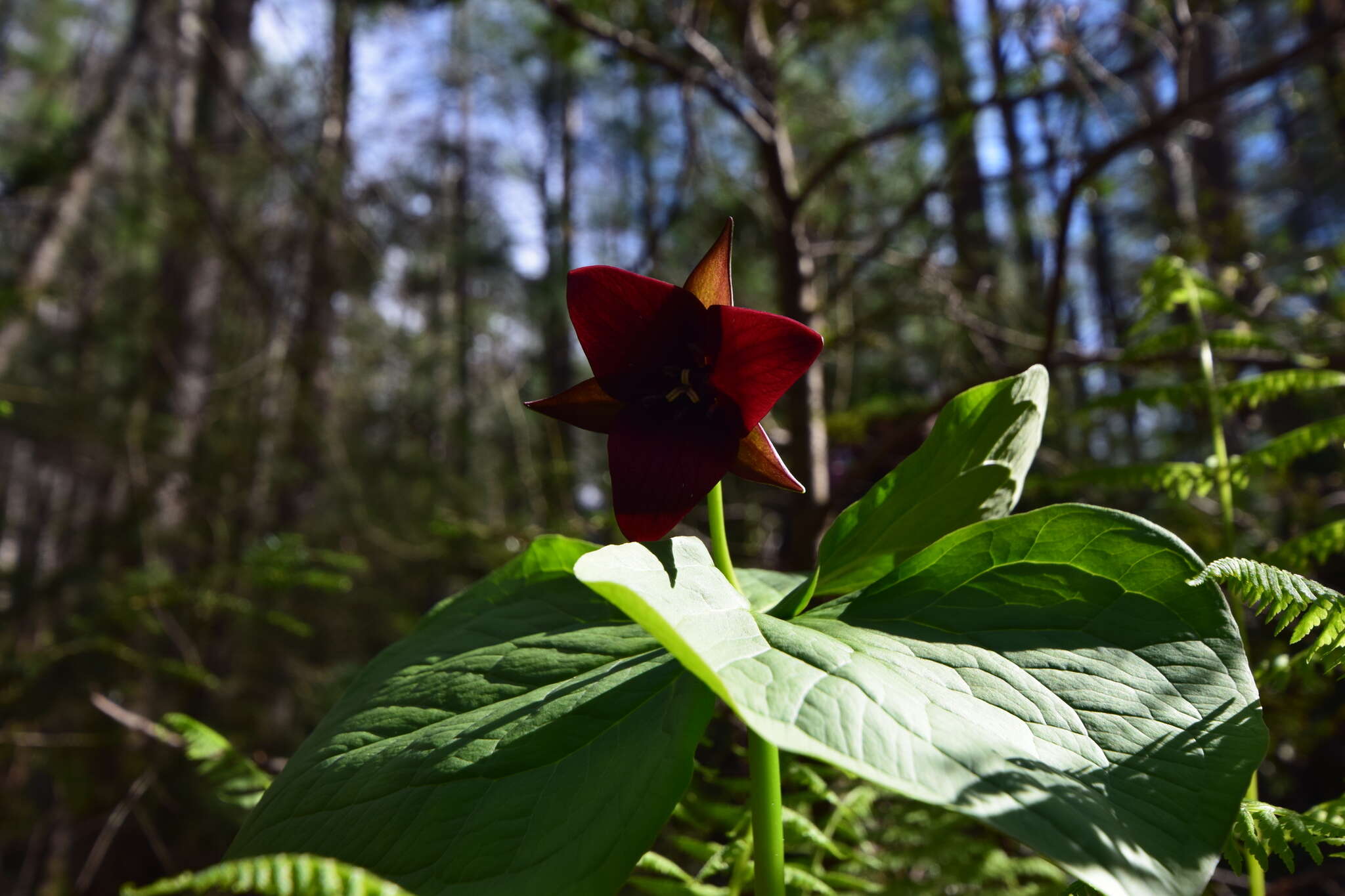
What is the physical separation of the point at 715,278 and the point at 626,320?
12 cm

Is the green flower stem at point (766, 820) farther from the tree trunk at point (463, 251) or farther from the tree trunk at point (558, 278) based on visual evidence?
the tree trunk at point (463, 251)

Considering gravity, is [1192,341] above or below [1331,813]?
above

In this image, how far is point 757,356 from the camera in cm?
86

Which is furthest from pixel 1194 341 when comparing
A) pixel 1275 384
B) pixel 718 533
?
pixel 718 533

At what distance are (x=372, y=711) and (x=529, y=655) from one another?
0.20m

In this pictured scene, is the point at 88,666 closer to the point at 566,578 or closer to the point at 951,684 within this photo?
the point at 566,578

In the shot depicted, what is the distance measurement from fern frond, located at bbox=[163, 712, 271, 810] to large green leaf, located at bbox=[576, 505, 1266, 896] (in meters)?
1.02

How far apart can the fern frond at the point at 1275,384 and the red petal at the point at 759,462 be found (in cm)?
97

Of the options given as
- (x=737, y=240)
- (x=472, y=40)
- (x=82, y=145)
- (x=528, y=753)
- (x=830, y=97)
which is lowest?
(x=528, y=753)

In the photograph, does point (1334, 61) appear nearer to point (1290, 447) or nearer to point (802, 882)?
point (1290, 447)

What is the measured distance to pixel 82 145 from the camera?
3654 mm

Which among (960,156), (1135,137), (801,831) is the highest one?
(960,156)

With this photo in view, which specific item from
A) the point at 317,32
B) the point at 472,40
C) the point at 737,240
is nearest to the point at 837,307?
the point at 737,240

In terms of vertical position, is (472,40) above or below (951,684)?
above
